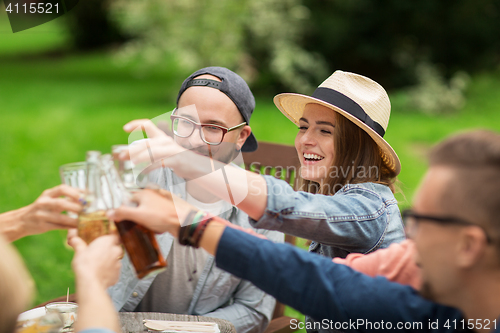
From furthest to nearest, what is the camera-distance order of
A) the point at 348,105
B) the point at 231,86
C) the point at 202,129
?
1. the point at 231,86
2. the point at 202,129
3. the point at 348,105

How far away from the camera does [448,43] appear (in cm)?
1233

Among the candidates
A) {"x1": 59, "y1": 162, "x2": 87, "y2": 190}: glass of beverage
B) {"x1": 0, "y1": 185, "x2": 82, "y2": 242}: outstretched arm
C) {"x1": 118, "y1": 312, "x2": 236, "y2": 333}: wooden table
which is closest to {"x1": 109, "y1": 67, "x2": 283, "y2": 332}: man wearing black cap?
{"x1": 118, "y1": 312, "x2": 236, "y2": 333}: wooden table

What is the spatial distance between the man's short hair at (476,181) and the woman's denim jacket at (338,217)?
0.46 meters

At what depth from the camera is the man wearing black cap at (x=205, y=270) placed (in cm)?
237

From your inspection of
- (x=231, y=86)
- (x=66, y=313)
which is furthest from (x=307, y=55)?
(x=66, y=313)

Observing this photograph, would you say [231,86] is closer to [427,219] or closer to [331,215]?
[331,215]

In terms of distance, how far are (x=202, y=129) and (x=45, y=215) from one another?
90cm

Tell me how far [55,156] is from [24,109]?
4.25m

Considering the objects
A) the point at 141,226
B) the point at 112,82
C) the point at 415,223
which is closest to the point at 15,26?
the point at 141,226

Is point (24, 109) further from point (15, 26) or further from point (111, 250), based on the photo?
point (111, 250)

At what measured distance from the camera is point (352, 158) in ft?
7.45

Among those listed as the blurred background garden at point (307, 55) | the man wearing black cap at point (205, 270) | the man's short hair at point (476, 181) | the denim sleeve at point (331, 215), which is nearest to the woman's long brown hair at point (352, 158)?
the denim sleeve at point (331, 215)

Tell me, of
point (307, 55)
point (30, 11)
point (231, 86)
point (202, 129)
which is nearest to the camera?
point (202, 129)

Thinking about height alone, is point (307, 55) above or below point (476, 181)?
above
